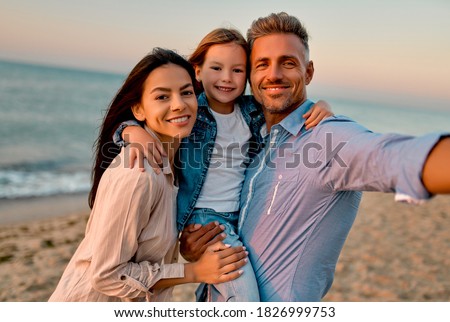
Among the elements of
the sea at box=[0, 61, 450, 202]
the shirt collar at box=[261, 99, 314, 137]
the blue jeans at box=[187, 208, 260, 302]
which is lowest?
the sea at box=[0, 61, 450, 202]

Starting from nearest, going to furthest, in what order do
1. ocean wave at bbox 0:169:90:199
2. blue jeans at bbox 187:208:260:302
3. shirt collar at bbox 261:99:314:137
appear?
blue jeans at bbox 187:208:260:302, shirt collar at bbox 261:99:314:137, ocean wave at bbox 0:169:90:199

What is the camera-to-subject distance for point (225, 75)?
3.32 meters

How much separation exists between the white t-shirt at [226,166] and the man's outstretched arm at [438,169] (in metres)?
1.65

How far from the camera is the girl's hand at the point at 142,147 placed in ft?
8.04

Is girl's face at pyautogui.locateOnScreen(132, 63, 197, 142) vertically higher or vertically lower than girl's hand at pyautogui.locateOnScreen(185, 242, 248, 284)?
higher

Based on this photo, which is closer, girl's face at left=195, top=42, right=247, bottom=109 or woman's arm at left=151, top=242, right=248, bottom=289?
woman's arm at left=151, top=242, right=248, bottom=289

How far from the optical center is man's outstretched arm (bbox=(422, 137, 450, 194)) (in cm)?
150

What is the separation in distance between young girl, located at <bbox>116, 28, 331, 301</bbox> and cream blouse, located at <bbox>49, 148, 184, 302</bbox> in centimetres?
29

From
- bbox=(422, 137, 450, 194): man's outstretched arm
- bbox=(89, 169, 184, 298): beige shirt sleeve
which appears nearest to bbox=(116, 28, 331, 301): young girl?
bbox=(89, 169, 184, 298): beige shirt sleeve

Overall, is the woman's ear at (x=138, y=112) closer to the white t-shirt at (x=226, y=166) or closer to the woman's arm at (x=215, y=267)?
the white t-shirt at (x=226, y=166)

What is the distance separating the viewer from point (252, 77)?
319 centimetres

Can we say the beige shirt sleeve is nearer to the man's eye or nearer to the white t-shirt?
the white t-shirt

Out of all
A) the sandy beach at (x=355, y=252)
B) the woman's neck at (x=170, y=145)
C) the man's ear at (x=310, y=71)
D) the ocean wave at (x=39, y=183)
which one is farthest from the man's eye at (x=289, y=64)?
the ocean wave at (x=39, y=183)

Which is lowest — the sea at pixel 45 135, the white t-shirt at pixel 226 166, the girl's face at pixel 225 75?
the sea at pixel 45 135
